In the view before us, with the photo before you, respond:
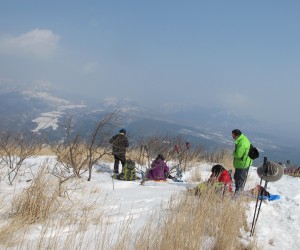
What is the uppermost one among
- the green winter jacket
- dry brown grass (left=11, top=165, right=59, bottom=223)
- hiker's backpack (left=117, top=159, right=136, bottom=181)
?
the green winter jacket

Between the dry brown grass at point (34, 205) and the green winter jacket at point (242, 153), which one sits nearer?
the dry brown grass at point (34, 205)

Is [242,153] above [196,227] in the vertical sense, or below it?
above

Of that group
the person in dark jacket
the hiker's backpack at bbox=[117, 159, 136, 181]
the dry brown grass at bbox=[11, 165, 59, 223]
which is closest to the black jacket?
the person in dark jacket

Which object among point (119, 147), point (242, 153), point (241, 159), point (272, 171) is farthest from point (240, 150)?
point (119, 147)

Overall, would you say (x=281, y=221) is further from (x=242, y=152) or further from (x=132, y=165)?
(x=132, y=165)

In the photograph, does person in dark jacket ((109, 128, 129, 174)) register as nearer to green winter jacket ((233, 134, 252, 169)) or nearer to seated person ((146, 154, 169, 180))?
seated person ((146, 154, 169, 180))

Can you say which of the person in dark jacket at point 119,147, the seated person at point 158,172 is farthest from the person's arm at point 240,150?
the person in dark jacket at point 119,147

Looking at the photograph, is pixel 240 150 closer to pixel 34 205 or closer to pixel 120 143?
pixel 120 143

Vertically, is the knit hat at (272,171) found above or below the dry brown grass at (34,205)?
above

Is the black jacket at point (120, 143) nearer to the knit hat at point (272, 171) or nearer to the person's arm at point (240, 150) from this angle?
the person's arm at point (240, 150)

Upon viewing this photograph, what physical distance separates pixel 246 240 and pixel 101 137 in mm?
5935

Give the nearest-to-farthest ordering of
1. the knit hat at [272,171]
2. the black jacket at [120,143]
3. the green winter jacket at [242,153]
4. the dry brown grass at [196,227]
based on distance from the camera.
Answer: the dry brown grass at [196,227] < the knit hat at [272,171] < the green winter jacket at [242,153] < the black jacket at [120,143]

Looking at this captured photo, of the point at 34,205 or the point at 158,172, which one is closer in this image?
the point at 34,205

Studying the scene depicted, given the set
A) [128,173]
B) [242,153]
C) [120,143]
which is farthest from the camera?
[120,143]
